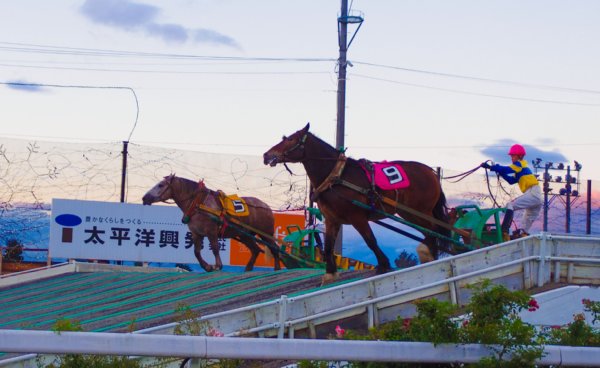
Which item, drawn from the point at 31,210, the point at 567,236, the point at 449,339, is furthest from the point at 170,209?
the point at 449,339

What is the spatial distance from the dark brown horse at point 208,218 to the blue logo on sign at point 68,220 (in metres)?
11.1

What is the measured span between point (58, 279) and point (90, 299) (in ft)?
25.2

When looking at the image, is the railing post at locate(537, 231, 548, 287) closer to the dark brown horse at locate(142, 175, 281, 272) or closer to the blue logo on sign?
the dark brown horse at locate(142, 175, 281, 272)

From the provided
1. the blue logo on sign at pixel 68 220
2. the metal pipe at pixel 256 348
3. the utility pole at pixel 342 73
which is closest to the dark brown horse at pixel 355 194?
the metal pipe at pixel 256 348

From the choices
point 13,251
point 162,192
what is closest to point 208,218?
point 162,192

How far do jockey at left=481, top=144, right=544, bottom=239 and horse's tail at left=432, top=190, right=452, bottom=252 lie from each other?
2.75 feet

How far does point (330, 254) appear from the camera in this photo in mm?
13516

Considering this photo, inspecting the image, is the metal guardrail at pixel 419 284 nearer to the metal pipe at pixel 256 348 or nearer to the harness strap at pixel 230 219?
the metal pipe at pixel 256 348

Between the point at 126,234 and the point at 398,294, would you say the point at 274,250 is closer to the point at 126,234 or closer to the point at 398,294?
the point at 398,294

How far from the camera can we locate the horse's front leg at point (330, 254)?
13.5 m

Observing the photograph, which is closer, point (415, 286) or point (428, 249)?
point (415, 286)

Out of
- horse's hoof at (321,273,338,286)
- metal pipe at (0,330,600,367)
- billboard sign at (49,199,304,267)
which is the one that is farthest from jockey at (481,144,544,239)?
billboard sign at (49,199,304,267)

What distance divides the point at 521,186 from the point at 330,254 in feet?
10.1

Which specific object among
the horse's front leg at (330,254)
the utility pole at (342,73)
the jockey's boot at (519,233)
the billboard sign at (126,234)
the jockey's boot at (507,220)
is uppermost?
the utility pole at (342,73)
